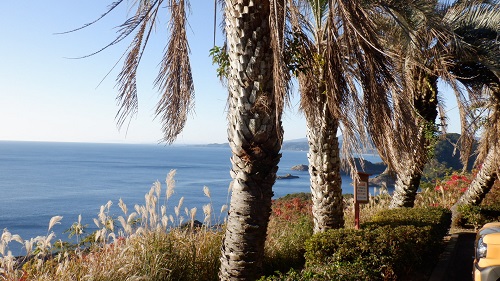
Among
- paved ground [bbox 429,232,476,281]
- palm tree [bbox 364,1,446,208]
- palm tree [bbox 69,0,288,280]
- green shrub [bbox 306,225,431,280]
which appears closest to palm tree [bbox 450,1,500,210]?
palm tree [bbox 364,1,446,208]

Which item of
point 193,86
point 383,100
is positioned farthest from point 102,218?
point 383,100

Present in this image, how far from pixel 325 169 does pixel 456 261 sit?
10.9ft

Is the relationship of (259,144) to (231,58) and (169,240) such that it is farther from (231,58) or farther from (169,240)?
(169,240)

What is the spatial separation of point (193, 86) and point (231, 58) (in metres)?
1.23

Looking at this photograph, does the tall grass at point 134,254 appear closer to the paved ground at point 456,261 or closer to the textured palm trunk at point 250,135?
the textured palm trunk at point 250,135

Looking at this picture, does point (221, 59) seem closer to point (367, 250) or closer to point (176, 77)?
point (176, 77)

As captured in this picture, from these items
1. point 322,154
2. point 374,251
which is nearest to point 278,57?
point 374,251

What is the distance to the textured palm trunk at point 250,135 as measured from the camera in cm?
524

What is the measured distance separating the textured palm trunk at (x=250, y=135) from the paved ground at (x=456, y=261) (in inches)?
147

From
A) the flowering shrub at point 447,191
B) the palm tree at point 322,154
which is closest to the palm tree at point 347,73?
the palm tree at point 322,154

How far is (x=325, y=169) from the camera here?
840cm

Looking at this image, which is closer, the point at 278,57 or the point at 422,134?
the point at 278,57

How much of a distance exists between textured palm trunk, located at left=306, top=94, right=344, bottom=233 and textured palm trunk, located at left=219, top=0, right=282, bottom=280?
3.12 meters

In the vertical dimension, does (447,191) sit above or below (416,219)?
below
